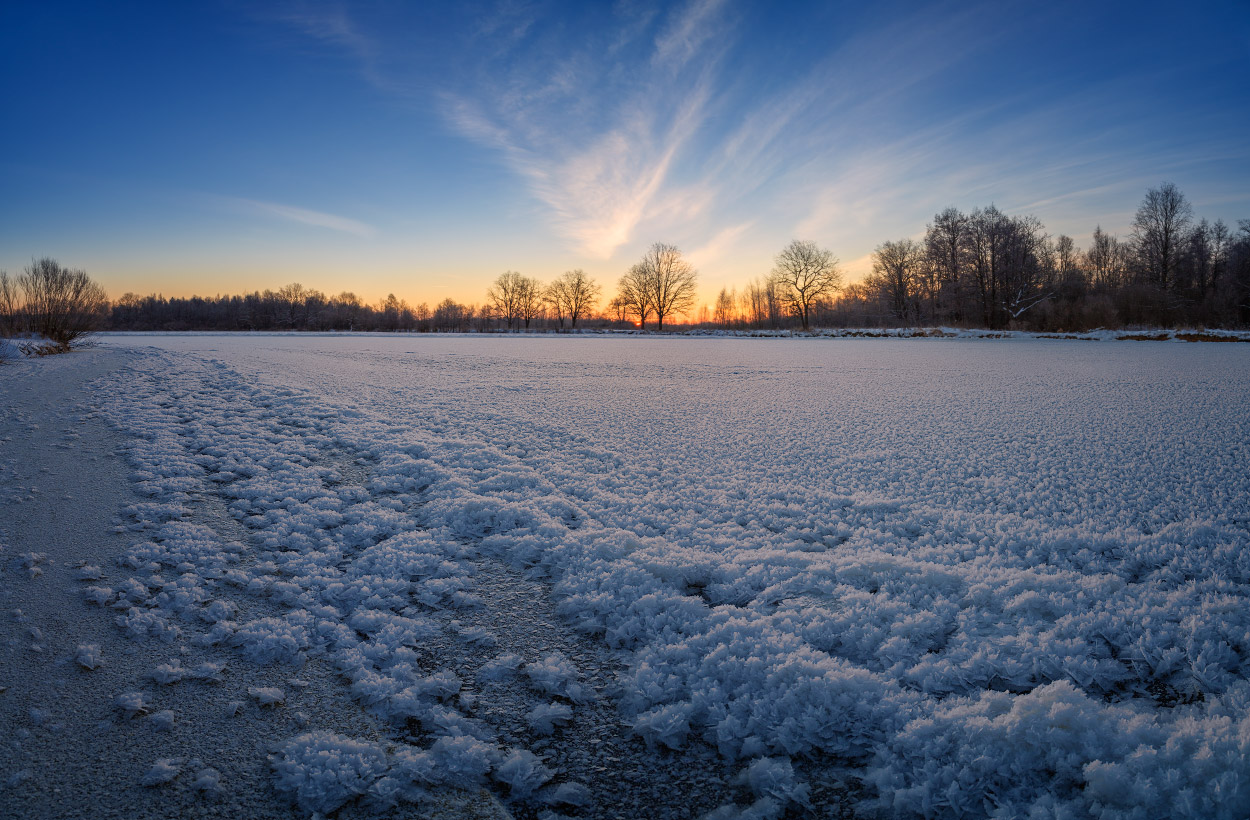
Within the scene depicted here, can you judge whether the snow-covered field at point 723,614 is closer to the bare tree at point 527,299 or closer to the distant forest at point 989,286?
the distant forest at point 989,286

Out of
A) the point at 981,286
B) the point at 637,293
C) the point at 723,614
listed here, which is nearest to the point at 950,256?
the point at 981,286

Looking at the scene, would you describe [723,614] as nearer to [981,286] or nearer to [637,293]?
[981,286]

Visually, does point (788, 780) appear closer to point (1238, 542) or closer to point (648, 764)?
point (648, 764)

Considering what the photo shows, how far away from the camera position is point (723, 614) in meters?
2.18

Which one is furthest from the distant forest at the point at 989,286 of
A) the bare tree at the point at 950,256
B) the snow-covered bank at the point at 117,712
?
the snow-covered bank at the point at 117,712

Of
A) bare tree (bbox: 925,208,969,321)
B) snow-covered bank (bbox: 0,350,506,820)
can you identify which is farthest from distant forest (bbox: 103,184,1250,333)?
snow-covered bank (bbox: 0,350,506,820)

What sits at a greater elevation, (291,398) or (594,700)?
A: (291,398)

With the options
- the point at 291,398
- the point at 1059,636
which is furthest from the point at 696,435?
the point at 291,398

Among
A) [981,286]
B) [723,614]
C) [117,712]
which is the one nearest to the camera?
[117,712]

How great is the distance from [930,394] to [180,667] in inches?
366

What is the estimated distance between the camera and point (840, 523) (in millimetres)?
3121

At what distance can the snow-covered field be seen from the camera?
145 centimetres

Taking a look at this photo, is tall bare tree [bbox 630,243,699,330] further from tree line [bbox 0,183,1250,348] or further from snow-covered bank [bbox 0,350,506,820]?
snow-covered bank [bbox 0,350,506,820]

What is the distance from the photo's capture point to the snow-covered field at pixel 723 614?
1.45m
